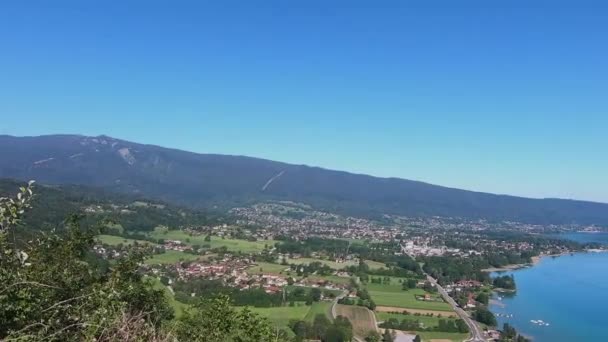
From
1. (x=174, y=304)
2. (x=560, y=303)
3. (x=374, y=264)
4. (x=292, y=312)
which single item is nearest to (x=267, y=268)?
(x=292, y=312)

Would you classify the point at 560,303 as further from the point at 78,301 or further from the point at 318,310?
the point at 78,301

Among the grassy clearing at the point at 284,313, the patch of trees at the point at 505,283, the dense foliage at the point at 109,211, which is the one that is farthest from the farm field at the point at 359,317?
the patch of trees at the point at 505,283

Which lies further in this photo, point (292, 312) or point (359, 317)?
point (359, 317)

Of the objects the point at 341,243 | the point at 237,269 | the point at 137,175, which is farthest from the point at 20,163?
the point at 237,269

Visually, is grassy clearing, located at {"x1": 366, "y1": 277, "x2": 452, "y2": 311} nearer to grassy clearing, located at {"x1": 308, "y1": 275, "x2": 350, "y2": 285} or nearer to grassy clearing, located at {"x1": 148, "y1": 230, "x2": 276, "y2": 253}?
grassy clearing, located at {"x1": 308, "y1": 275, "x2": 350, "y2": 285}

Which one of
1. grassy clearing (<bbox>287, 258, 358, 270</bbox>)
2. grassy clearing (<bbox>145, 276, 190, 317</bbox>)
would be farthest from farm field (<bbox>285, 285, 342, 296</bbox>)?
grassy clearing (<bbox>145, 276, 190, 317</bbox>)
